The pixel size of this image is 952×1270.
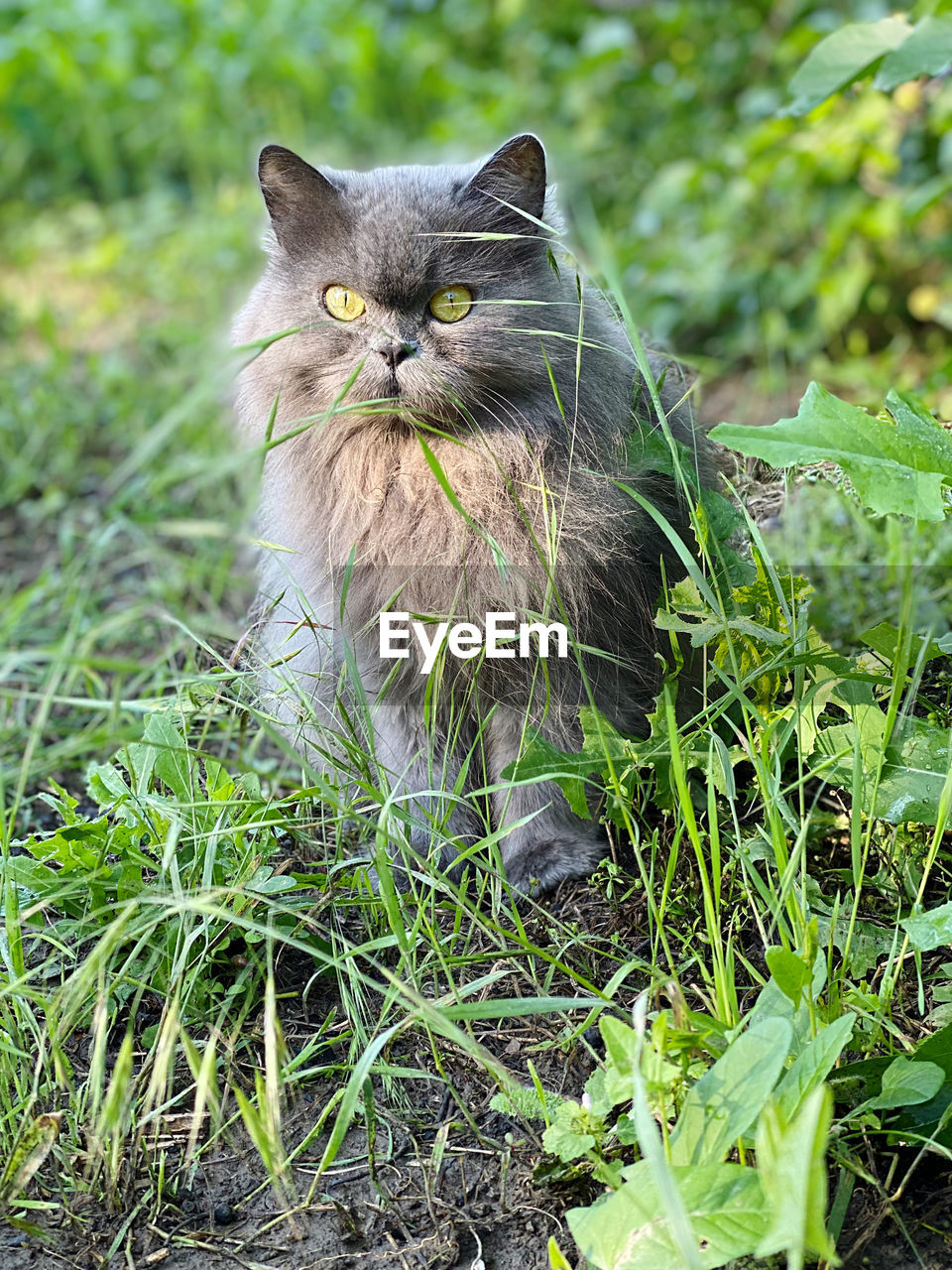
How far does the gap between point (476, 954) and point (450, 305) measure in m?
1.03

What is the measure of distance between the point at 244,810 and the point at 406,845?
1.16 feet

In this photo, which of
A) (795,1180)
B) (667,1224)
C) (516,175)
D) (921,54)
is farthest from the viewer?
(921,54)

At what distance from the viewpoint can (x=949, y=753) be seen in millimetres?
1681

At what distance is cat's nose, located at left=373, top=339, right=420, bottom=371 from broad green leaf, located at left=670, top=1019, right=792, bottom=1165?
112 centimetres

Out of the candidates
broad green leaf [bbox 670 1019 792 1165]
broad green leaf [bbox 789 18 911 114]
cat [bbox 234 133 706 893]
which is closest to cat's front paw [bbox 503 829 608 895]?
cat [bbox 234 133 706 893]

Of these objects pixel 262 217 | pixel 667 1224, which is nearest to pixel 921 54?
pixel 667 1224

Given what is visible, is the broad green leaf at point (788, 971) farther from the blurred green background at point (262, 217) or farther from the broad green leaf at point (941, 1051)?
the blurred green background at point (262, 217)

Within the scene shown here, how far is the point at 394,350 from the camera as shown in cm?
185

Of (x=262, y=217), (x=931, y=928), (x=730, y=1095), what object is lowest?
(x=730, y=1095)

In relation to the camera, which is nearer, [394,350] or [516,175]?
[394,350]

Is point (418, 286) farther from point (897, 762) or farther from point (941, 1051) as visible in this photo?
point (941, 1051)

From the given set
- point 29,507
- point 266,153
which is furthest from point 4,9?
point 266,153

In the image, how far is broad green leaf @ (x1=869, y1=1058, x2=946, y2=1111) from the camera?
Result: 138 centimetres

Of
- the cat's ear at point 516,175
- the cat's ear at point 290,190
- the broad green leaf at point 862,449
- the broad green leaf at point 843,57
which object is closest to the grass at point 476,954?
the broad green leaf at point 862,449
